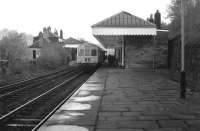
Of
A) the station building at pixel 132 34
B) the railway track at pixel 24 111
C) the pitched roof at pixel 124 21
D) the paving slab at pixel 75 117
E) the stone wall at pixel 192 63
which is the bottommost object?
the railway track at pixel 24 111

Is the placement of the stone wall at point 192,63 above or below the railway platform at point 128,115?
above

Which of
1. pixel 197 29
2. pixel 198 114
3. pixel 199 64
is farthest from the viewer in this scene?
pixel 199 64

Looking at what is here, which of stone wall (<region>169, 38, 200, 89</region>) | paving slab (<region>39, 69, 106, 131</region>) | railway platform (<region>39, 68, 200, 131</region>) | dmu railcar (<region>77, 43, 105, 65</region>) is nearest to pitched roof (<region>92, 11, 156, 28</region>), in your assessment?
stone wall (<region>169, 38, 200, 89</region>)

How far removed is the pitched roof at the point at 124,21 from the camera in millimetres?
31500

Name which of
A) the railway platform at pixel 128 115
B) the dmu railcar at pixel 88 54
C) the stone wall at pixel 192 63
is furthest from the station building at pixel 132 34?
the railway platform at pixel 128 115

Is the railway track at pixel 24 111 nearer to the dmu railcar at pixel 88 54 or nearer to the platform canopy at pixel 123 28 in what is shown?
the platform canopy at pixel 123 28

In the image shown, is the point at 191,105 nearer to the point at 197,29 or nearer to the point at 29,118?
the point at 29,118

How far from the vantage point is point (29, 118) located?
32.6 feet

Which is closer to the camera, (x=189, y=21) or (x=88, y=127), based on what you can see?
(x=88, y=127)

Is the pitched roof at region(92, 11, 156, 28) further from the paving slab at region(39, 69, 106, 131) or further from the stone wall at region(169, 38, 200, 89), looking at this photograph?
the paving slab at region(39, 69, 106, 131)

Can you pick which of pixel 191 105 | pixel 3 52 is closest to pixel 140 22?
pixel 3 52

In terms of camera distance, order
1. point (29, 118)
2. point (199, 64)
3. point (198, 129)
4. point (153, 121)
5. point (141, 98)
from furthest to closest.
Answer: point (199, 64) < point (141, 98) < point (29, 118) < point (153, 121) < point (198, 129)

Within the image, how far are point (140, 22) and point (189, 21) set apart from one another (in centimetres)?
1312

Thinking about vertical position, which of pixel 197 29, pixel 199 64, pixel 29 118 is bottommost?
pixel 29 118
